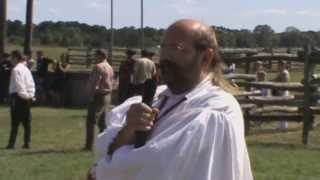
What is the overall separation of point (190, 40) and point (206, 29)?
0.32ft

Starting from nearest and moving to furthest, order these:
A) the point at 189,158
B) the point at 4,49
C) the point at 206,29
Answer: the point at 189,158 < the point at 206,29 < the point at 4,49

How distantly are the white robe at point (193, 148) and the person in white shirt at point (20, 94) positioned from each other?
11.8 metres

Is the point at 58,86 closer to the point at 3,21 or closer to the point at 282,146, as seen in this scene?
the point at 3,21

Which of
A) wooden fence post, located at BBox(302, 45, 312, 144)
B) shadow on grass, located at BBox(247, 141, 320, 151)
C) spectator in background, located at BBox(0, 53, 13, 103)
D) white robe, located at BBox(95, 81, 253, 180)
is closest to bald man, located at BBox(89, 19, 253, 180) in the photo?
white robe, located at BBox(95, 81, 253, 180)

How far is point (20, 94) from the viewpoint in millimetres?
15305

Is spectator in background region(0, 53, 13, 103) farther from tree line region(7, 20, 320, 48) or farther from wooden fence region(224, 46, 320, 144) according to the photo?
tree line region(7, 20, 320, 48)

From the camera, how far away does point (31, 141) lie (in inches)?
666

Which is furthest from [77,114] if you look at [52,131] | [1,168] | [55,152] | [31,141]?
[1,168]

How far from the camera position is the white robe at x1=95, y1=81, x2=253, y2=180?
3.46 meters

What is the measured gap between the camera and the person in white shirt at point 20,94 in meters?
15.2

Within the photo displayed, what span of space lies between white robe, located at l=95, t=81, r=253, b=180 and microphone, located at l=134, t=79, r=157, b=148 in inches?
1.1

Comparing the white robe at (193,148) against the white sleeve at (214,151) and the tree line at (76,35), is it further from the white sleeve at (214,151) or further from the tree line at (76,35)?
the tree line at (76,35)

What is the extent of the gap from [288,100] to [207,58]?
594 inches

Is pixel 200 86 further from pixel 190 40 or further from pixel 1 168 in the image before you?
pixel 1 168
